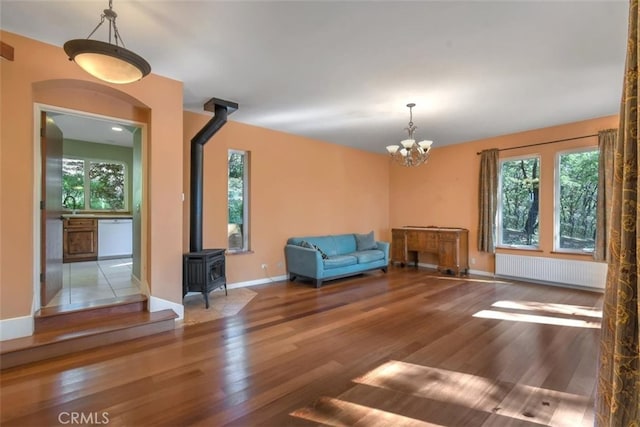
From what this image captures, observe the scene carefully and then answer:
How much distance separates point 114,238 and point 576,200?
30.3 ft

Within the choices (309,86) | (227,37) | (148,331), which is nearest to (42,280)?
(148,331)

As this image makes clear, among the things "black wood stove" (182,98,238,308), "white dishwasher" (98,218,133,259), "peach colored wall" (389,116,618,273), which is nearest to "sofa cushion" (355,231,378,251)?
"peach colored wall" (389,116,618,273)

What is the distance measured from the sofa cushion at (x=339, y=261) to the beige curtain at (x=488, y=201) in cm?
267

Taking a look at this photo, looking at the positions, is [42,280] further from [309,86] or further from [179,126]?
[309,86]

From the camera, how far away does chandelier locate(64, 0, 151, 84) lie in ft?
6.08

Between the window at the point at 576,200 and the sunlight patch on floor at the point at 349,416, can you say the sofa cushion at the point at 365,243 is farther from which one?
the sunlight patch on floor at the point at 349,416

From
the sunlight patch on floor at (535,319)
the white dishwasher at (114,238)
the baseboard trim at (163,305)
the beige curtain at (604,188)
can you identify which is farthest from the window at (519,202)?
the white dishwasher at (114,238)

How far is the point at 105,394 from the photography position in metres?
2.06

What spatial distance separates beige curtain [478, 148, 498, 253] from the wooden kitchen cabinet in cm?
814

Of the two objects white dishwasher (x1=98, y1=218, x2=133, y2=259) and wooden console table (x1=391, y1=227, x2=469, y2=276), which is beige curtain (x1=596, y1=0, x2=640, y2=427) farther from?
white dishwasher (x1=98, y1=218, x2=133, y2=259)

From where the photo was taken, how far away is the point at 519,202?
5.78 meters

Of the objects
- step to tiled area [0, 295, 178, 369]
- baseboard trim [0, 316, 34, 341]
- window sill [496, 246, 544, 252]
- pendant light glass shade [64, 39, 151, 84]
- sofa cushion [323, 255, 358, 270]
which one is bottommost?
step to tiled area [0, 295, 178, 369]

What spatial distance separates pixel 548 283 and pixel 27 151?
7510 mm

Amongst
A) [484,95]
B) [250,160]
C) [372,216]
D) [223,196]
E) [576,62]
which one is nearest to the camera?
[576,62]
